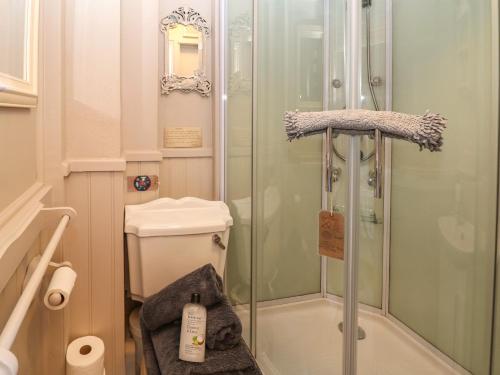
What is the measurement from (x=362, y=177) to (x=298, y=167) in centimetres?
43

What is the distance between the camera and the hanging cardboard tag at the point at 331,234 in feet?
3.78

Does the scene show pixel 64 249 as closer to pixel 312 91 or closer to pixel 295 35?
pixel 312 91

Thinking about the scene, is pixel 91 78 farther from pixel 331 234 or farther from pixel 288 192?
pixel 331 234

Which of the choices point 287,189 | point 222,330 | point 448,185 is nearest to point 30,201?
point 222,330

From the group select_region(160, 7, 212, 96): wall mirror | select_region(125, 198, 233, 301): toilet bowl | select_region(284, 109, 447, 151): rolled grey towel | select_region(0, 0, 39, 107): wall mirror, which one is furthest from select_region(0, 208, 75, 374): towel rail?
select_region(160, 7, 212, 96): wall mirror

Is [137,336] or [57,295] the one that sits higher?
[57,295]

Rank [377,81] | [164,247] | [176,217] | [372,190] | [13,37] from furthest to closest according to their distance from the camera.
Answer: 1. [176,217]
2. [164,247]
3. [377,81]
4. [372,190]
5. [13,37]

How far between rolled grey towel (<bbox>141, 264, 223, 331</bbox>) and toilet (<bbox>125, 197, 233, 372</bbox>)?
0.19 m

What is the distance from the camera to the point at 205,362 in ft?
3.97

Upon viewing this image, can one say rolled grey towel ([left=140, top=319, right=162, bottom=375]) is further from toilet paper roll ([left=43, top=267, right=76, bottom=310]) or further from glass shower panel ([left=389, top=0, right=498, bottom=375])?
glass shower panel ([left=389, top=0, right=498, bottom=375])

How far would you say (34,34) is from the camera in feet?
3.86

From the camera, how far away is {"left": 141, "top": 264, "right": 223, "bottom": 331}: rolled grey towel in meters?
1.34

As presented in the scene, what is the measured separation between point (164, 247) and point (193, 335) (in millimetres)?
452

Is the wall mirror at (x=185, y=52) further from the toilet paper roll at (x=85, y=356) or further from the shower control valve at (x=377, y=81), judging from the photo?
the toilet paper roll at (x=85, y=356)
